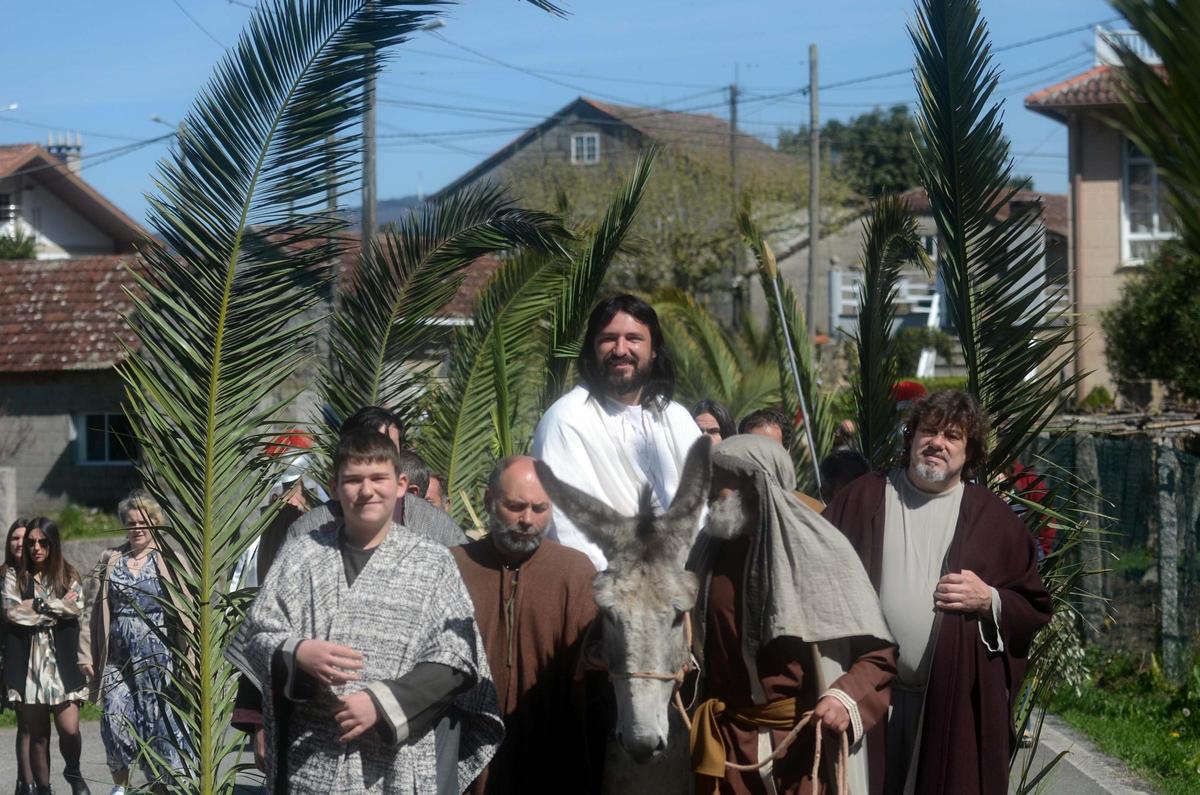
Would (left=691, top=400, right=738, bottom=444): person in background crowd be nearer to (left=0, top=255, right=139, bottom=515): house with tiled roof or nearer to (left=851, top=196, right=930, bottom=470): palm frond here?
(left=851, top=196, right=930, bottom=470): palm frond

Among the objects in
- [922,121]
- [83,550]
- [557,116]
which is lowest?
[83,550]

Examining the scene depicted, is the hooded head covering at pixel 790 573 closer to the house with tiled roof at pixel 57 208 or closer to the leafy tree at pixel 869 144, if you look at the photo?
the house with tiled roof at pixel 57 208

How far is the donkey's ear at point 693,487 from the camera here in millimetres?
4141

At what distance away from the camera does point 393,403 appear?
31.7 feet

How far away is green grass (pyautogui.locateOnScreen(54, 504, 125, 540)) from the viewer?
24.7 meters

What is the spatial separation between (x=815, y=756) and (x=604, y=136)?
49232mm

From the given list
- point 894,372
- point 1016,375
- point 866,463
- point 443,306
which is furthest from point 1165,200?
point 443,306

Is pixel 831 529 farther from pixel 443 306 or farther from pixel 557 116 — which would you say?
pixel 557 116

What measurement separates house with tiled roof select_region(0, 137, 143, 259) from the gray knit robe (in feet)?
99.6

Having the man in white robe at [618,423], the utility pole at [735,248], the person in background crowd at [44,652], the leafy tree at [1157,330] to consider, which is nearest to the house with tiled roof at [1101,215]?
the leafy tree at [1157,330]

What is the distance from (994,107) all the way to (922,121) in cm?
31

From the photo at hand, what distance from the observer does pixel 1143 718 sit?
32.4ft

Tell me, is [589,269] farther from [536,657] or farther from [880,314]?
[536,657]

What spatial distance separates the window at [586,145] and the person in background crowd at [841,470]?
4563 cm
